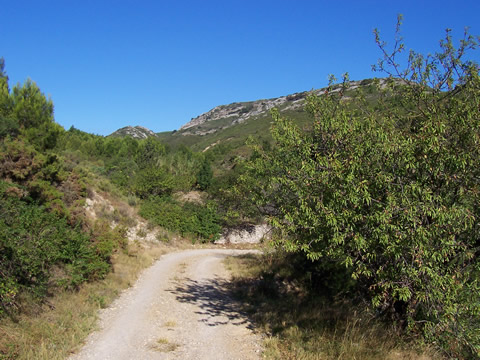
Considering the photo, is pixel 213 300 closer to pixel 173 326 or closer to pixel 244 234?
pixel 173 326

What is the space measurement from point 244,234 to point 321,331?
25.1 meters

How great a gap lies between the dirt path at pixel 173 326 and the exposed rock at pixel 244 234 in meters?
18.0

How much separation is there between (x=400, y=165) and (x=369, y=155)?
1.81 ft

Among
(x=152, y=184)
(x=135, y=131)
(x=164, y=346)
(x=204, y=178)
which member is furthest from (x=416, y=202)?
(x=135, y=131)

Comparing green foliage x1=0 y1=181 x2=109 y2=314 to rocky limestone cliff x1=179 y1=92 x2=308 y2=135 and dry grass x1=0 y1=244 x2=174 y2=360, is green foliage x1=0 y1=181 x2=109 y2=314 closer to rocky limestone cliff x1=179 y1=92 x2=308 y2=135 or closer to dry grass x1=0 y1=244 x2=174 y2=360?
dry grass x1=0 y1=244 x2=174 y2=360

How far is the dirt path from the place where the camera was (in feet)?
21.2

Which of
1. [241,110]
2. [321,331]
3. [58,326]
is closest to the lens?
[58,326]

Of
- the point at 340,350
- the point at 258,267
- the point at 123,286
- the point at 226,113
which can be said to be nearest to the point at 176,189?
the point at 258,267

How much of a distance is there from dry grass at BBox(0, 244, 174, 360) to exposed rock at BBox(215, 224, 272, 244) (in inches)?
814

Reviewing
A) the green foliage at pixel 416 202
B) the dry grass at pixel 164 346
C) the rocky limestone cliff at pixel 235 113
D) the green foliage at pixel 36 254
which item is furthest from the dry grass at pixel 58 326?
the rocky limestone cliff at pixel 235 113

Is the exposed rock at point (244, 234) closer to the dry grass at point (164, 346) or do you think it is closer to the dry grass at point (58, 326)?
the dry grass at point (58, 326)

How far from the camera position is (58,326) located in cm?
691

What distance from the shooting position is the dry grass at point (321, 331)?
5969 mm

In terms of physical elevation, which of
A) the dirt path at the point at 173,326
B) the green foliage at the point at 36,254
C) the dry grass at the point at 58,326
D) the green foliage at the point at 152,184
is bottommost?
the dirt path at the point at 173,326
